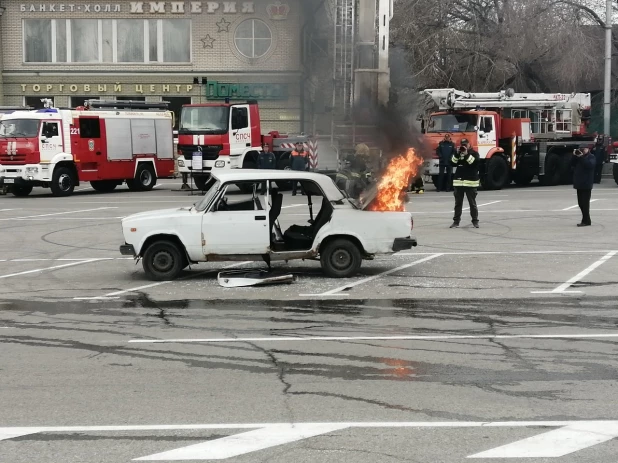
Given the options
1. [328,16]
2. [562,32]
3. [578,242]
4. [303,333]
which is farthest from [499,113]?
[303,333]

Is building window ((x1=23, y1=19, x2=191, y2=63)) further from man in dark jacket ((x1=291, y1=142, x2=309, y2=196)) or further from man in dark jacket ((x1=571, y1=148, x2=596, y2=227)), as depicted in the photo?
man in dark jacket ((x1=571, y1=148, x2=596, y2=227))

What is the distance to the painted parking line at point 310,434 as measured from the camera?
5.71 metres

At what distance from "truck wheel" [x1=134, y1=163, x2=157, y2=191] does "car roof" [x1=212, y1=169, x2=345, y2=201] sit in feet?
64.1

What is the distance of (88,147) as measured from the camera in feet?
101

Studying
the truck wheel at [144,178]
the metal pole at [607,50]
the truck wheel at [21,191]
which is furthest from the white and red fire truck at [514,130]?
the truck wheel at [21,191]

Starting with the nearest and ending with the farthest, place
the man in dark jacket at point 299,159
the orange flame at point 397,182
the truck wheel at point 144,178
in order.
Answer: the orange flame at point 397,182 < the man in dark jacket at point 299,159 < the truck wheel at point 144,178

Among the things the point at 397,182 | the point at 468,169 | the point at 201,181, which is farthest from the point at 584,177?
the point at 201,181

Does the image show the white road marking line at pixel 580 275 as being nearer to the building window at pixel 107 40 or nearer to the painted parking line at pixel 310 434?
the painted parking line at pixel 310 434

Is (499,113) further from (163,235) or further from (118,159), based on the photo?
(163,235)

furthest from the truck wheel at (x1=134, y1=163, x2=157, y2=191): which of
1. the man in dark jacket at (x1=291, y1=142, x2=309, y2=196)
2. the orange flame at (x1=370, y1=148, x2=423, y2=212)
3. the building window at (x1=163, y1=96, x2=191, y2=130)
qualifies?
the orange flame at (x1=370, y1=148, x2=423, y2=212)

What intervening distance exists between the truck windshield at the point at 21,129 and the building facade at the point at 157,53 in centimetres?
225

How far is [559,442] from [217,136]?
24.6m

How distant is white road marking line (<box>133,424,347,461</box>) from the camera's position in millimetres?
5680

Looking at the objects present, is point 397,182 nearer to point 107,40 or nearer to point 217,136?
point 217,136
